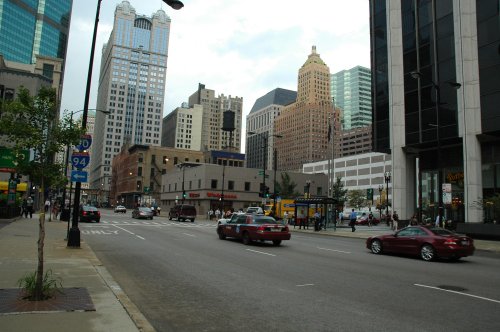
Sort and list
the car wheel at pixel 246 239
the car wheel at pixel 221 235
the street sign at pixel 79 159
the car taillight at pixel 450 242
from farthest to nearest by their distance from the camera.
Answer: the car wheel at pixel 221 235, the car wheel at pixel 246 239, the car taillight at pixel 450 242, the street sign at pixel 79 159

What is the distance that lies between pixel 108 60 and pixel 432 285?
201362 mm

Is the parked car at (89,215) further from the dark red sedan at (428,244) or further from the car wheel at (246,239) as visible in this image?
the dark red sedan at (428,244)

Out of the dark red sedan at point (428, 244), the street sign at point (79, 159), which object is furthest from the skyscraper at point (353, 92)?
the street sign at point (79, 159)

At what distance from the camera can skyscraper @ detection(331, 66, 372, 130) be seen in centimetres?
7750

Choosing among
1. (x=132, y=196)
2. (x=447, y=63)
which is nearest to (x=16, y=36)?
(x=132, y=196)

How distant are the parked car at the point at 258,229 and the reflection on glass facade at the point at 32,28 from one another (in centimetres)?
13183

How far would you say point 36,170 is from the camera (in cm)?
807

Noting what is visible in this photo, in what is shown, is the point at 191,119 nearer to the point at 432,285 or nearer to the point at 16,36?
the point at 16,36

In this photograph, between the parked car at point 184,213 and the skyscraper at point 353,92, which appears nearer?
the parked car at point 184,213

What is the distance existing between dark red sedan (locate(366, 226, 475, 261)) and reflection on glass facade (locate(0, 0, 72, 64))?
454ft

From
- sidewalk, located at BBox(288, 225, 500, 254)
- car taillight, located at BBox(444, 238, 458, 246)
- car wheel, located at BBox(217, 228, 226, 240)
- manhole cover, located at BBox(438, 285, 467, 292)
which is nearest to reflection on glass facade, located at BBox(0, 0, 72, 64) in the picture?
sidewalk, located at BBox(288, 225, 500, 254)

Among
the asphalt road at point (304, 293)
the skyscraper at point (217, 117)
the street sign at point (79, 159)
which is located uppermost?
the skyscraper at point (217, 117)

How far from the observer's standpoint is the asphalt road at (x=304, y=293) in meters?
6.54

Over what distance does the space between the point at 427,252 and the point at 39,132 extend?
1425 centimetres
